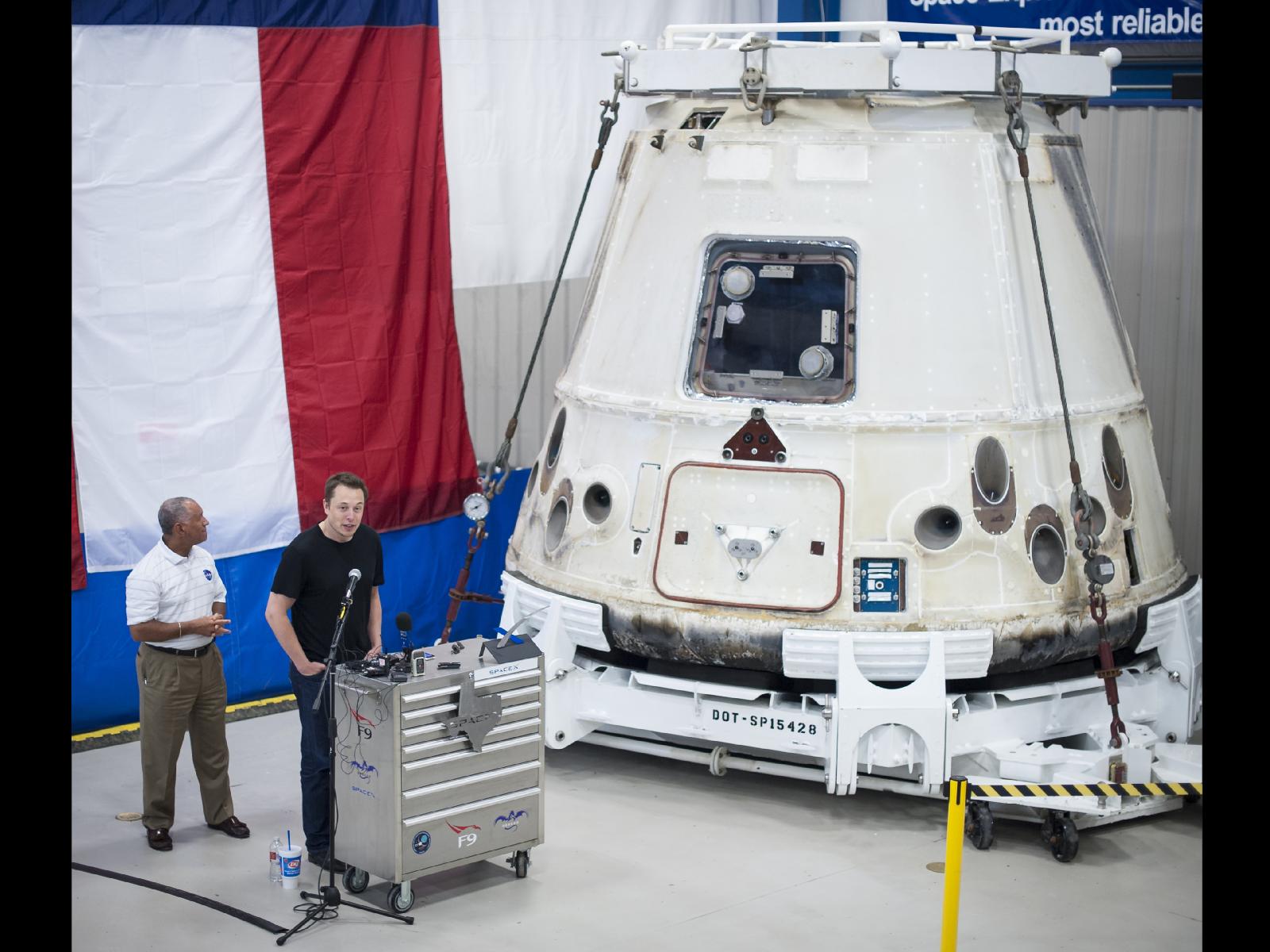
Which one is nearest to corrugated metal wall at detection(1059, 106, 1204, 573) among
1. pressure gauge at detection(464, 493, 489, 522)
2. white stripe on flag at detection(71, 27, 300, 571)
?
pressure gauge at detection(464, 493, 489, 522)

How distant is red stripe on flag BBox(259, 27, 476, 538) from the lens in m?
8.81

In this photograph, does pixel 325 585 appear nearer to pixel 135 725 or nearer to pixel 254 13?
pixel 135 725

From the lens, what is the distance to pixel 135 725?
871 cm

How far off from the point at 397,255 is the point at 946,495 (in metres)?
3.53

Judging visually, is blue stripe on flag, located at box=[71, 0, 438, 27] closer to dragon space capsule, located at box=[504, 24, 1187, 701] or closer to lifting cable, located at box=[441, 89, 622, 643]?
lifting cable, located at box=[441, 89, 622, 643]

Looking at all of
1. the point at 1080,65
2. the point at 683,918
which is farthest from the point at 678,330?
the point at 683,918

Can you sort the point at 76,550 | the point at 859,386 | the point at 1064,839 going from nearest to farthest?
the point at 1064,839 → the point at 859,386 → the point at 76,550

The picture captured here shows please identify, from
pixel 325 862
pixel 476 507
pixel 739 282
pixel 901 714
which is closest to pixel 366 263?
pixel 476 507

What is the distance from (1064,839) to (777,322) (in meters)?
2.55

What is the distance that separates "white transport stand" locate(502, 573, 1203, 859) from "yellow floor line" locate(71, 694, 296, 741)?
1.81 m

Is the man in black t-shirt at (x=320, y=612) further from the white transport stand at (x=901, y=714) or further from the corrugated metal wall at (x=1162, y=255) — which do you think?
the corrugated metal wall at (x=1162, y=255)

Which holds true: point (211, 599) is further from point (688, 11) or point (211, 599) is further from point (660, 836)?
point (688, 11)

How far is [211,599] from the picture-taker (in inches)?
272

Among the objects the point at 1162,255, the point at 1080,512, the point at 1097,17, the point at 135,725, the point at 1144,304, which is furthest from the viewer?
the point at 1144,304
